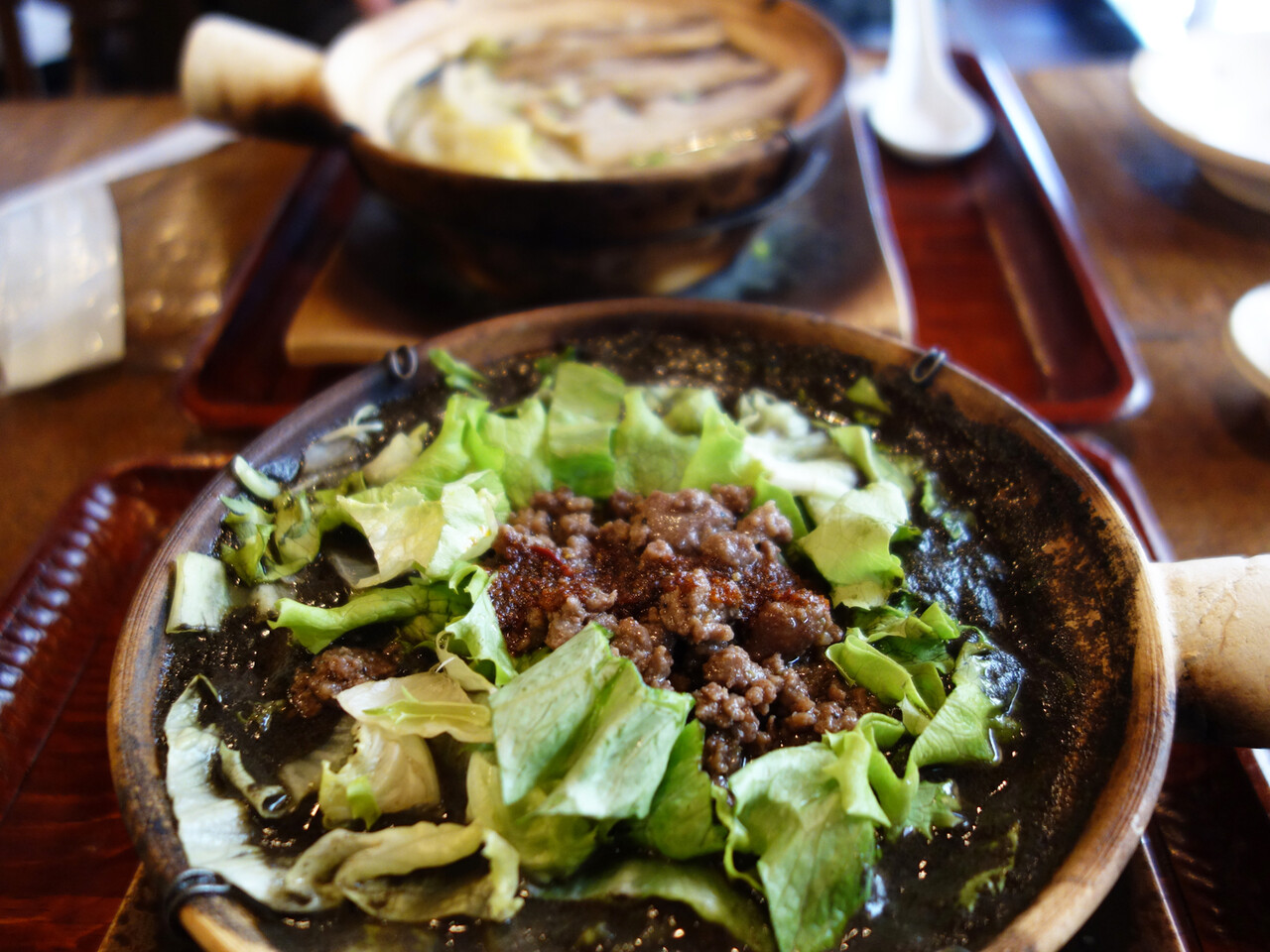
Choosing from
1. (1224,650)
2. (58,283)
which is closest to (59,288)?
(58,283)

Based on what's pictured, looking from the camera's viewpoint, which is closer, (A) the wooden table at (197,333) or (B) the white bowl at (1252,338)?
(A) the wooden table at (197,333)

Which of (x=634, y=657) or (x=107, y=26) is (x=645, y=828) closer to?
(x=634, y=657)

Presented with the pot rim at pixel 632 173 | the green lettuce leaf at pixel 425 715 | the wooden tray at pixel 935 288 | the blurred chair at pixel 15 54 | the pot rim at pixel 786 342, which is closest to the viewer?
the pot rim at pixel 786 342

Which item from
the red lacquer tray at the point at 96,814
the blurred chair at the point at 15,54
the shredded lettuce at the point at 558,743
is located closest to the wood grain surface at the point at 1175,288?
the red lacquer tray at the point at 96,814

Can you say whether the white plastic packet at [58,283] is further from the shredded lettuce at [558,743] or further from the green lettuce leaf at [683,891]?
the green lettuce leaf at [683,891]

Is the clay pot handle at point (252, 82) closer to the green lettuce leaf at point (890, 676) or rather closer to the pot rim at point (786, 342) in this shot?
→ the pot rim at point (786, 342)

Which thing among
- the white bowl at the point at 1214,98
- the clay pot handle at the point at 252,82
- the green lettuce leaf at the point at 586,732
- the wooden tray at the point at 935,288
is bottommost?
the wooden tray at the point at 935,288

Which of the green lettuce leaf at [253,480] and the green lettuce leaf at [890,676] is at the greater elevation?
the green lettuce leaf at [253,480]

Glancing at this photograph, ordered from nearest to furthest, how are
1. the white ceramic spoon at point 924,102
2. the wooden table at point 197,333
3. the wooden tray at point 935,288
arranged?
the wooden table at point 197,333
the wooden tray at point 935,288
the white ceramic spoon at point 924,102

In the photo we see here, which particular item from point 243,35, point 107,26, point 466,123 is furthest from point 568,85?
point 107,26
